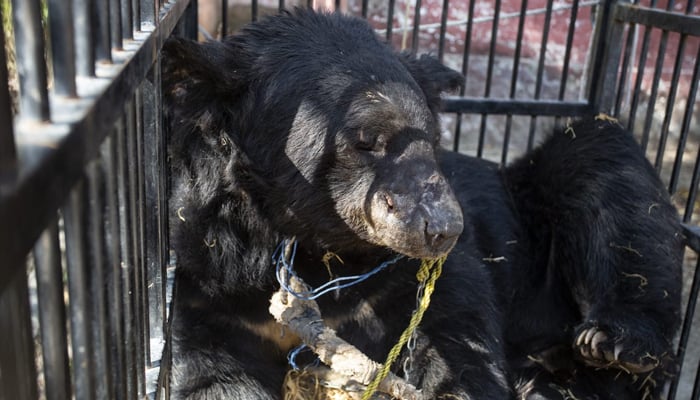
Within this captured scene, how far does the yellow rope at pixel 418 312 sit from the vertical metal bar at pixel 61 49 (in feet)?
4.48

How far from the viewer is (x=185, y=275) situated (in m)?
2.61

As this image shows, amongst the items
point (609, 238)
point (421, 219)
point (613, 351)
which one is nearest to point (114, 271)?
point (421, 219)

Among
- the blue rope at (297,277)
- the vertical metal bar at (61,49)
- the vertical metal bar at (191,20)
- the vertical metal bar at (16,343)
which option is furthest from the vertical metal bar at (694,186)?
the vertical metal bar at (16,343)

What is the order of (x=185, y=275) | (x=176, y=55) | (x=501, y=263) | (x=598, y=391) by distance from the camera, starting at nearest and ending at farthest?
(x=176, y=55) < (x=185, y=275) < (x=598, y=391) < (x=501, y=263)

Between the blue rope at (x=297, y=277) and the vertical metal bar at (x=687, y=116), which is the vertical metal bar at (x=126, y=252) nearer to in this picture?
the blue rope at (x=297, y=277)

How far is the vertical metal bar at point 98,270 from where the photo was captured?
1059 millimetres

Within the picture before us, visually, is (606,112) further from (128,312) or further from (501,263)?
→ (128,312)

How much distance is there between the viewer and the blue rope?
2.40 meters

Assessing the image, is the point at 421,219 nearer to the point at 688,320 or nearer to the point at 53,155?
the point at 53,155

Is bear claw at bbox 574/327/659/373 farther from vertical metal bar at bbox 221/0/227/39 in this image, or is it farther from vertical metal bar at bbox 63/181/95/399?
vertical metal bar at bbox 63/181/95/399

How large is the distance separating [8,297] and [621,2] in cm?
361

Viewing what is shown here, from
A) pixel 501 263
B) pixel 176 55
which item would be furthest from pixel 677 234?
pixel 176 55

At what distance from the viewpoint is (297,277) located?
2488 millimetres

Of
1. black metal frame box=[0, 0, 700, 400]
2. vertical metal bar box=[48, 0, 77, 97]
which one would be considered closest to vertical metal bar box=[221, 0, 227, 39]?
black metal frame box=[0, 0, 700, 400]
